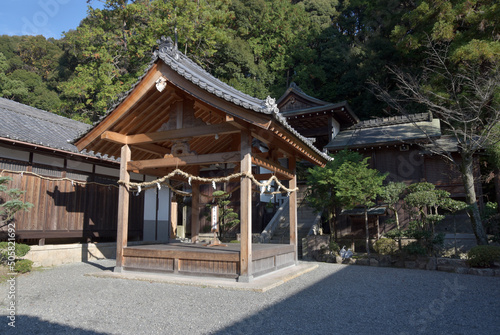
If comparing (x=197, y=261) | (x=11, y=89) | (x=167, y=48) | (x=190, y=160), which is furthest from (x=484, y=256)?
Answer: (x=11, y=89)

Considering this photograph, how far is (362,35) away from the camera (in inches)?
1367

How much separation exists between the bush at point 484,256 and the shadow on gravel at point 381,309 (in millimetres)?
1228

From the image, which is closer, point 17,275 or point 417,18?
point 17,275

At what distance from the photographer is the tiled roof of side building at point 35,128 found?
9.64 meters

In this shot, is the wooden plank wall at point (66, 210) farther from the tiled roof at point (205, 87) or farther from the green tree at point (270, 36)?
the green tree at point (270, 36)

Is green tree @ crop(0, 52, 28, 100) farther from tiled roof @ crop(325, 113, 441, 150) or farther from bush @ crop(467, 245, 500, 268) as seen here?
bush @ crop(467, 245, 500, 268)

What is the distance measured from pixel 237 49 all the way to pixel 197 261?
25.6 metres

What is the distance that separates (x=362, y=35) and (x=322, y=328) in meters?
35.5

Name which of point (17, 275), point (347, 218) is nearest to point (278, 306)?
point (17, 275)

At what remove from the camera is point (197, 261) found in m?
7.64

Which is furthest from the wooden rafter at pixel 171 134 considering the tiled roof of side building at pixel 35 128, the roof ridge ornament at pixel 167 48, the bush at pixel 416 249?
the bush at pixel 416 249

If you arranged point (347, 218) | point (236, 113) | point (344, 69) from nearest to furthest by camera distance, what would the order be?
point (236, 113)
point (347, 218)
point (344, 69)

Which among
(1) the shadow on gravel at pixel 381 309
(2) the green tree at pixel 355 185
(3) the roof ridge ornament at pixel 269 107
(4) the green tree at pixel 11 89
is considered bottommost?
(1) the shadow on gravel at pixel 381 309

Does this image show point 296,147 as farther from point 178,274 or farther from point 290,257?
point 178,274
